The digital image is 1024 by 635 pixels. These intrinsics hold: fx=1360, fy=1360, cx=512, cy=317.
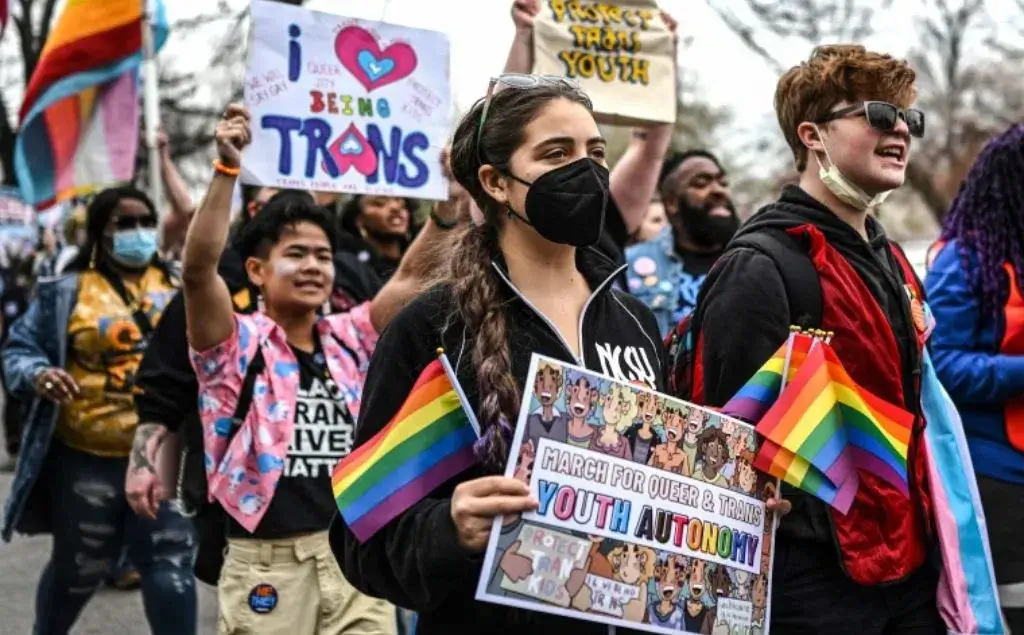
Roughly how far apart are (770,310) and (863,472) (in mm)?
383

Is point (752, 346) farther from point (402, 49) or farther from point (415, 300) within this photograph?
point (402, 49)

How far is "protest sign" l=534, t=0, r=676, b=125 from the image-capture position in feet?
16.0

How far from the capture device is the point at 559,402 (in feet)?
7.18

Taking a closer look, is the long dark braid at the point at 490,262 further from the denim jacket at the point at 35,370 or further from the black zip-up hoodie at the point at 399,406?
the denim jacket at the point at 35,370

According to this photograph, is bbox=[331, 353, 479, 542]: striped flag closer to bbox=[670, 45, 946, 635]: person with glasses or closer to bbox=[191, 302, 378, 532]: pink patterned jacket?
bbox=[670, 45, 946, 635]: person with glasses

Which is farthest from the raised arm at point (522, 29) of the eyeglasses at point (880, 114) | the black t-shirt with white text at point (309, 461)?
the eyeglasses at point (880, 114)

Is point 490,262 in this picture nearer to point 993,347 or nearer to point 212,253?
point 212,253

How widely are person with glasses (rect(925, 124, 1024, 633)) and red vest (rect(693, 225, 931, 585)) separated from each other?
0.83 meters


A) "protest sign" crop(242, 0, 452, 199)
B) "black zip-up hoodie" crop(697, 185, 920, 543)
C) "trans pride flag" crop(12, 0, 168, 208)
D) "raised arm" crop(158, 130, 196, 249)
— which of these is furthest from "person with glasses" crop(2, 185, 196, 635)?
"trans pride flag" crop(12, 0, 168, 208)

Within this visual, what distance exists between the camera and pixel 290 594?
4.02 meters

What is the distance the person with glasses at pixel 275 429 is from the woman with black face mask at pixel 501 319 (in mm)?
1362

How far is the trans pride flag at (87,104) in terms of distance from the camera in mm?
8969

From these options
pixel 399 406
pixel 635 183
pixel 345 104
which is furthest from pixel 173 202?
pixel 399 406

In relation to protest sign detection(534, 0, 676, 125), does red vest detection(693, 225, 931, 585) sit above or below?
below
